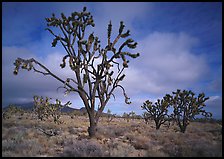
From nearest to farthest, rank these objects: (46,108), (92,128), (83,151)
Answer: (83,151), (92,128), (46,108)

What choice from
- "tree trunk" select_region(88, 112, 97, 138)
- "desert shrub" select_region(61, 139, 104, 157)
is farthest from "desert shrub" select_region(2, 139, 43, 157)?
"tree trunk" select_region(88, 112, 97, 138)

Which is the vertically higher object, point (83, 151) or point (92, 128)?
point (92, 128)

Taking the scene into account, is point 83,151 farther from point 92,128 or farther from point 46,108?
point 46,108

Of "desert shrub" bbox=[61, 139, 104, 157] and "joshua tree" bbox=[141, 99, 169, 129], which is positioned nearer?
"desert shrub" bbox=[61, 139, 104, 157]

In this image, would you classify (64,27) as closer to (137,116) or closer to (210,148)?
(210,148)

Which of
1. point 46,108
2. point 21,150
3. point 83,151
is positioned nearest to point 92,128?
point 83,151

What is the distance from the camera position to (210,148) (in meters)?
8.81

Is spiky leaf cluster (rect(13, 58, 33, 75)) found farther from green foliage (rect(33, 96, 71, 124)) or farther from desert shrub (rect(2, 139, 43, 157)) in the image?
green foliage (rect(33, 96, 71, 124))

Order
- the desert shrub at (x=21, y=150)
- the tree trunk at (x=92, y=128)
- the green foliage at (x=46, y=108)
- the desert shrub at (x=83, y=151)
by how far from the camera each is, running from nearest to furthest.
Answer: the desert shrub at (x=21, y=150) < the desert shrub at (x=83, y=151) < the tree trunk at (x=92, y=128) < the green foliage at (x=46, y=108)

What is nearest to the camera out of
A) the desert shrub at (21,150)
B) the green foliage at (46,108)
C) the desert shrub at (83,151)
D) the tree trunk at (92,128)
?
the desert shrub at (21,150)

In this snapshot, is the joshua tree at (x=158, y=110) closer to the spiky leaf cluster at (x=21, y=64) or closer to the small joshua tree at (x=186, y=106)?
the small joshua tree at (x=186, y=106)

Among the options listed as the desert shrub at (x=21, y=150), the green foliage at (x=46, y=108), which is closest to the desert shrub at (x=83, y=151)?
the desert shrub at (x=21, y=150)

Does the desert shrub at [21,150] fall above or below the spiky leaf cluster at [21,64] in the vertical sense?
below

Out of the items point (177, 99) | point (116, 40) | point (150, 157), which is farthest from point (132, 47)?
point (177, 99)
